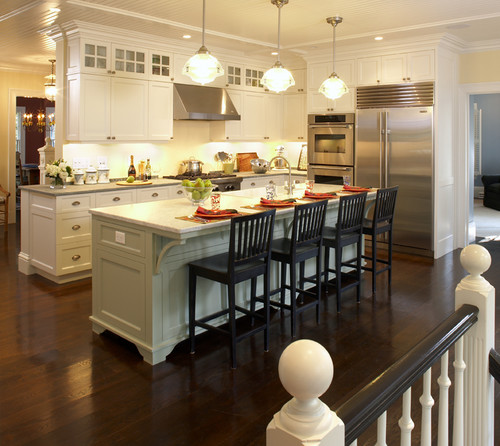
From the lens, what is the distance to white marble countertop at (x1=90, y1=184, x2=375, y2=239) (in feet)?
10.2

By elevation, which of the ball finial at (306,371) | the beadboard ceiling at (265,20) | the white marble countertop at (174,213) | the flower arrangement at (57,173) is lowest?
the ball finial at (306,371)

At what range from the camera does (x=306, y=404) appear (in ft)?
2.85

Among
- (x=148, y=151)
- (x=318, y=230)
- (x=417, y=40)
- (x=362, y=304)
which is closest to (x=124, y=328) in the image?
(x=318, y=230)

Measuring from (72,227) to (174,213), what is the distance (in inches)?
74.9

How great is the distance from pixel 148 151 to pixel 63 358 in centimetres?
373

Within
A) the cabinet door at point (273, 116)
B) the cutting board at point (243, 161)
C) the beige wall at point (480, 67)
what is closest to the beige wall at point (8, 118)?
the cutting board at point (243, 161)

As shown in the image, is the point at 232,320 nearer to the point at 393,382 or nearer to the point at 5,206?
the point at 393,382

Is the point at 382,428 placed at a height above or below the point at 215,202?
below

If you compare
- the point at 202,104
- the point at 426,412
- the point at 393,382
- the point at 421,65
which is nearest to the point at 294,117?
the point at 202,104

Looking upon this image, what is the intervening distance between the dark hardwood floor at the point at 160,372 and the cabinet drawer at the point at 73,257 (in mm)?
334

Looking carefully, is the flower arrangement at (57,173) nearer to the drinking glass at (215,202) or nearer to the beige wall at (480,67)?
the drinking glass at (215,202)

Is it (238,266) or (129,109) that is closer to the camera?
(238,266)

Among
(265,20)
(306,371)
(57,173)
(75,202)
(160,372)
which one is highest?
(265,20)

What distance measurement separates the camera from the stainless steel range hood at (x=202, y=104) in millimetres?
6297
